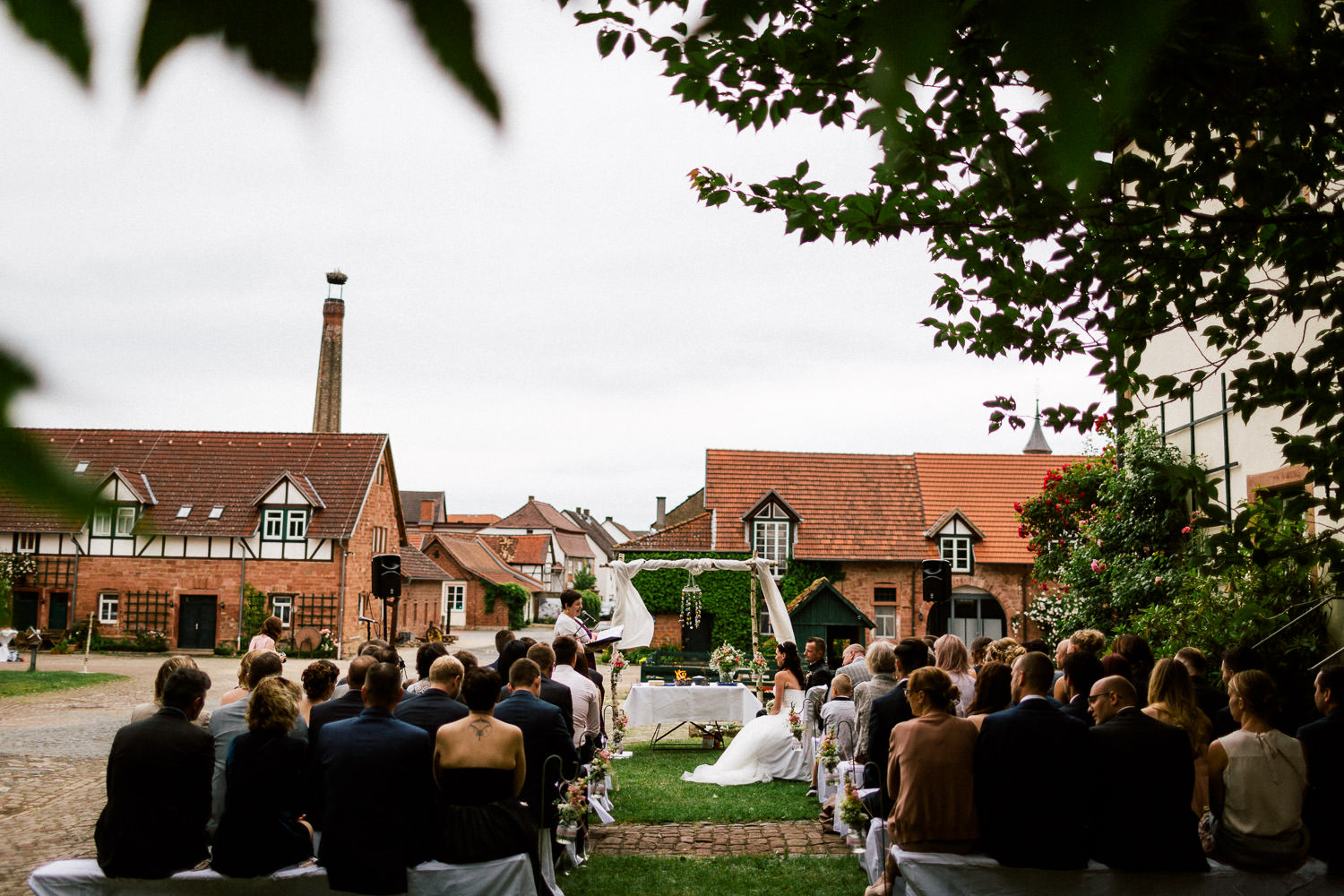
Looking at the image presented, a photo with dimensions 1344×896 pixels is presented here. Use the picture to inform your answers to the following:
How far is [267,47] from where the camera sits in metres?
0.54

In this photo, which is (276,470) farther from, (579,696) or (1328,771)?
(1328,771)

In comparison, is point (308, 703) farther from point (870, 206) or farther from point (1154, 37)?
point (1154, 37)

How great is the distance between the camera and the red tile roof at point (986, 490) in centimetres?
3133

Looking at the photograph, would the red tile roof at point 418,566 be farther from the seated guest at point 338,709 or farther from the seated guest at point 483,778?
the seated guest at point 483,778

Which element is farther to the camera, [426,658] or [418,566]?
[418,566]

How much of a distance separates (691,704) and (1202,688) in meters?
8.15

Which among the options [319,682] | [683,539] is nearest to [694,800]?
[319,682]

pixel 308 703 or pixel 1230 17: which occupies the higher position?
pixel 1230 17

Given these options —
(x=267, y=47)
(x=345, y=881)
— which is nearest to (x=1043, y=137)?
(x=267, y=47)

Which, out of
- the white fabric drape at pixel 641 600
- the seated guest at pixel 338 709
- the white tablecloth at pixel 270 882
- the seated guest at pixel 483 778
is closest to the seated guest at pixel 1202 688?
the seated guest at pixel 483 778

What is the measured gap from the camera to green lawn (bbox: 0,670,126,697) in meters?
18.9

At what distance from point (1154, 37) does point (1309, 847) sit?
6056 mm

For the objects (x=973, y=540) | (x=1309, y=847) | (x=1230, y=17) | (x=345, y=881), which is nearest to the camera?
(x=1230, y=17)

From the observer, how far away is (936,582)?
13.9 m
